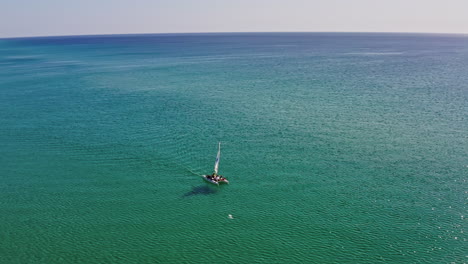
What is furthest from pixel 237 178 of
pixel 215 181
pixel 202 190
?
pixel 202 190

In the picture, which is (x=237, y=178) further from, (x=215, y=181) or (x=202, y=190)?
(x=202, y=190)

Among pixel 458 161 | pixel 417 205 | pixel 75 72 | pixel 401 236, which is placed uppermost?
pixel 75 72

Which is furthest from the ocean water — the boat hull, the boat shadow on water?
the boat hull

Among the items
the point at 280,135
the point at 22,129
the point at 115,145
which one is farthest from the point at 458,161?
the point at 22,129

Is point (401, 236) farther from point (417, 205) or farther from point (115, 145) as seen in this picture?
point (115, 145)

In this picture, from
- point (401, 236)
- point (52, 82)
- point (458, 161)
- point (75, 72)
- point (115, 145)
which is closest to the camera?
point (401, 236)
